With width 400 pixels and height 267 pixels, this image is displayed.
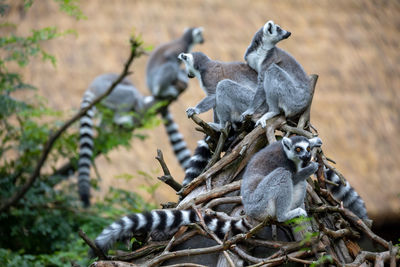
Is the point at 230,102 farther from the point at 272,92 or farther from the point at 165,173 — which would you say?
the point at 165,173

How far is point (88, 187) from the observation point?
7.44 metres

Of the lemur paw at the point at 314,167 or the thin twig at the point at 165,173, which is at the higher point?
the thin twig at the point at 165,173

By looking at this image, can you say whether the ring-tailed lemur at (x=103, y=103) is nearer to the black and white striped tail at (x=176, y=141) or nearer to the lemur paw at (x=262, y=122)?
the black and white striped tail at (x=176, y=141)

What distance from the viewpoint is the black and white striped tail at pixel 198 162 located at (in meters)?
4.33

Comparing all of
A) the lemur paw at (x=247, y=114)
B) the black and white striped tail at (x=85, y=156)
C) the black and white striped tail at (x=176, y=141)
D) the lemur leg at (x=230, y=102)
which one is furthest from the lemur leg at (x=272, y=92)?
the black and white striped tail at (x=176, y=141)

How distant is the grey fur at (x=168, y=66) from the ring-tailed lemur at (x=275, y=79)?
562cm

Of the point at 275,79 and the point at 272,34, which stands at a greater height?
the point at 272,34

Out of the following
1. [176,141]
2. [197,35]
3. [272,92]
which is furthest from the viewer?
[197,35]

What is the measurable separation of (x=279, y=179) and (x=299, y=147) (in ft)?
0.92

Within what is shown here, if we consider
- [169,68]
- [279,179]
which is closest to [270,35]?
[279,179]

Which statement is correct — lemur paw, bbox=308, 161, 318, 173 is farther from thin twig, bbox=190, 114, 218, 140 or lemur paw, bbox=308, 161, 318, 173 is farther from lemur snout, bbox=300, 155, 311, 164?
thin twig, bbox=190, 114, 218, 140

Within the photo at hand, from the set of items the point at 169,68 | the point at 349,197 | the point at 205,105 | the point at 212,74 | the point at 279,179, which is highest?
the point at 169,68

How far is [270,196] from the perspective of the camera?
3.47 m

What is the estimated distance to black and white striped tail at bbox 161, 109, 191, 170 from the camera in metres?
9.12
